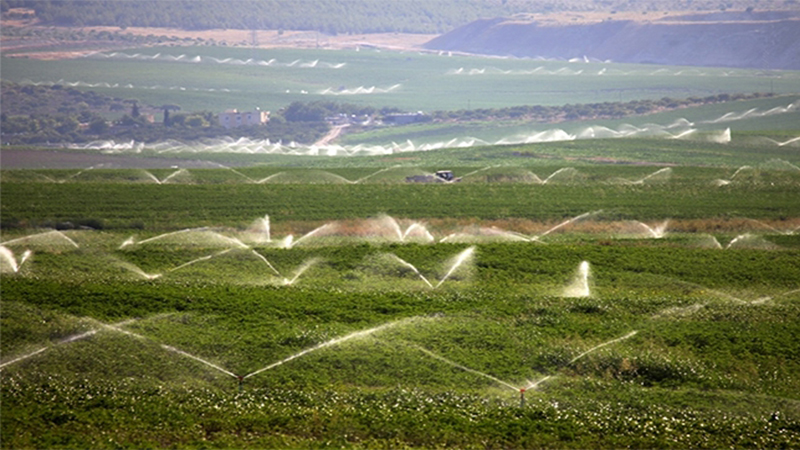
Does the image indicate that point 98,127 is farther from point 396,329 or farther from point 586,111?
point 396,329

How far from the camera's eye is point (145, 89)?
16438 centimetres

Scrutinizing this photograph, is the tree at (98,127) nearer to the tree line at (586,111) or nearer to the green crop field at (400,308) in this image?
the tree line at (586,111)

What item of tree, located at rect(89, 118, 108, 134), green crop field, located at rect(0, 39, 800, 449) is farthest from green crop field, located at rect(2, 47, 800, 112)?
green crop field, located at rect(0, 39, 800, 449)

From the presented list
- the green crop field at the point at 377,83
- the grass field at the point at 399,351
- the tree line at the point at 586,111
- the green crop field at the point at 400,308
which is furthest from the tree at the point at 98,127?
the grass field at the point at 399,351

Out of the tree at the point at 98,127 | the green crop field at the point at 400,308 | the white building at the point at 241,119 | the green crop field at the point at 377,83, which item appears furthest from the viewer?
the green crop field at the point at 377,83

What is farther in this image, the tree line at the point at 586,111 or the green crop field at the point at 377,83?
the green crop field at the point at 377,83

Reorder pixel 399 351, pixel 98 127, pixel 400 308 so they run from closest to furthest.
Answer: pixel 399 351 → pixel 400 308 → pixel 98 127

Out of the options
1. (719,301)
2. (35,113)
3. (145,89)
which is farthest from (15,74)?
(719,301)

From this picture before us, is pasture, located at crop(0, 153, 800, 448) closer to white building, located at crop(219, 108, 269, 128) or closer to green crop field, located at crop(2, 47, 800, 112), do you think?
white building, located at crop(219, 108, 269, 128)

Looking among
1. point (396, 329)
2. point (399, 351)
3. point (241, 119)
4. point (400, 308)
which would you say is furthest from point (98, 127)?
point (399, 351)

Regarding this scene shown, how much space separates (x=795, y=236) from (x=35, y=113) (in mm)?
116487

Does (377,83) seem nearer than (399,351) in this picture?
No

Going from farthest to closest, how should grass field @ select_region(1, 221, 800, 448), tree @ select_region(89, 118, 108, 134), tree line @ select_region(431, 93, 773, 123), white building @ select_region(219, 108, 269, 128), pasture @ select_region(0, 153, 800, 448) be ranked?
white building @ select_region(219, 108, 269, 128) < tree line @ select_region(431, 93, 773, 123) < tree @ select_region(89, 118, 108, 134) < pasture @ select_region(0, 153, 800, 448) < grass field @ select_region(1, 221, 800, 448)

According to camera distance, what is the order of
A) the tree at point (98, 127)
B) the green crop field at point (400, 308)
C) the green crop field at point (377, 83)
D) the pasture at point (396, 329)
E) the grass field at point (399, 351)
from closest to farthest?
the grass field at point (399, 351) < the pasture at point (396, 329) < the green crop field at point (400, 308) < the tree at point (98, 127) < the green crop field at point (377, 83)
